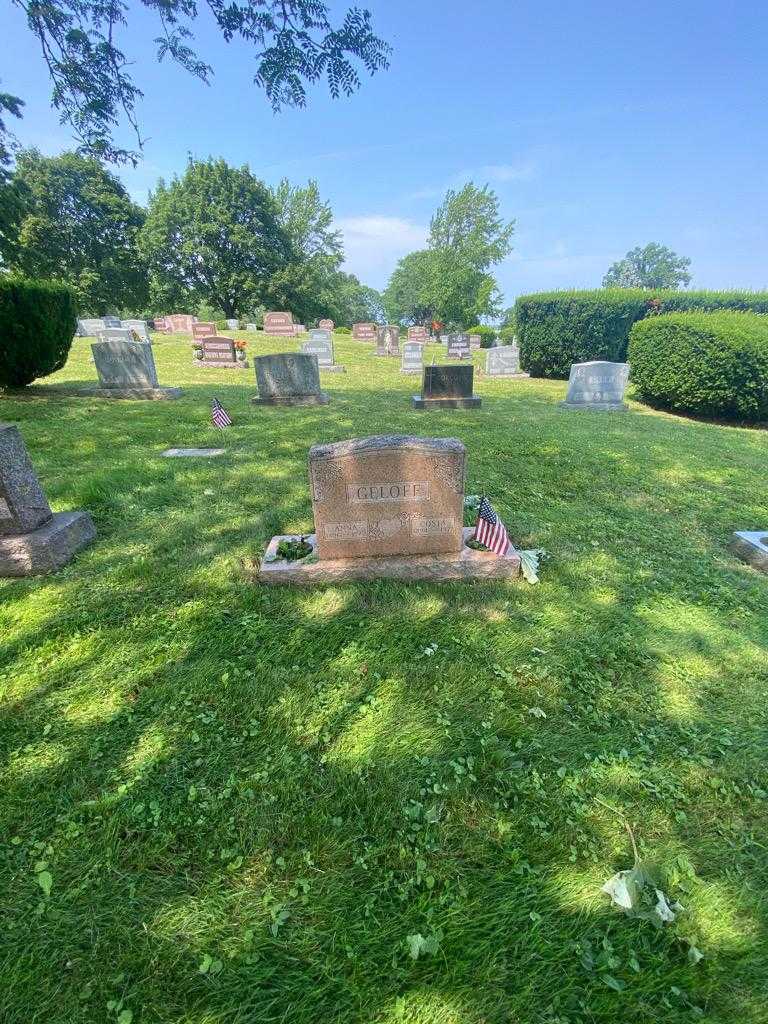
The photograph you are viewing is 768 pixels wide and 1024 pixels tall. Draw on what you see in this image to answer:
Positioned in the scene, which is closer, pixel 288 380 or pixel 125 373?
pixel 288 380

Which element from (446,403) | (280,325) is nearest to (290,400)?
(446,403)

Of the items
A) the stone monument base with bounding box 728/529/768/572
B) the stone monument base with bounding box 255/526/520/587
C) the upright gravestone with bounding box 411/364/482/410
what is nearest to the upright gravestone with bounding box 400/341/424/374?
the upright gravestone with bounding box 411/364/482/410

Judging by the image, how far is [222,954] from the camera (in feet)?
4.07

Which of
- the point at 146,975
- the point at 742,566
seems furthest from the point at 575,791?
the point at 742,566

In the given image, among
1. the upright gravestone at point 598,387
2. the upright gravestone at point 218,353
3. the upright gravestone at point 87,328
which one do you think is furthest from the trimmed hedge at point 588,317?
the upright gravestone at point 87,328

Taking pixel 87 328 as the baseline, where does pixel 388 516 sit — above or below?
below

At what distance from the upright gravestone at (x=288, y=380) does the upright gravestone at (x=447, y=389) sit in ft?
7.36

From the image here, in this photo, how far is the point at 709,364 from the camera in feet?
30.1

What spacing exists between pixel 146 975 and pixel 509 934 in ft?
3.39

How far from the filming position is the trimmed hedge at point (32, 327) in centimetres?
758

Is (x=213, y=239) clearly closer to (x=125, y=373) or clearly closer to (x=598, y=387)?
(x=125, y=373)

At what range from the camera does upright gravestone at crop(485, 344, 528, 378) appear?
1559 centimetres

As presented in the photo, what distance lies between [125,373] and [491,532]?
9213mm

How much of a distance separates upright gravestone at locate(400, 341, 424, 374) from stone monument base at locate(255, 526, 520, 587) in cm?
1397
